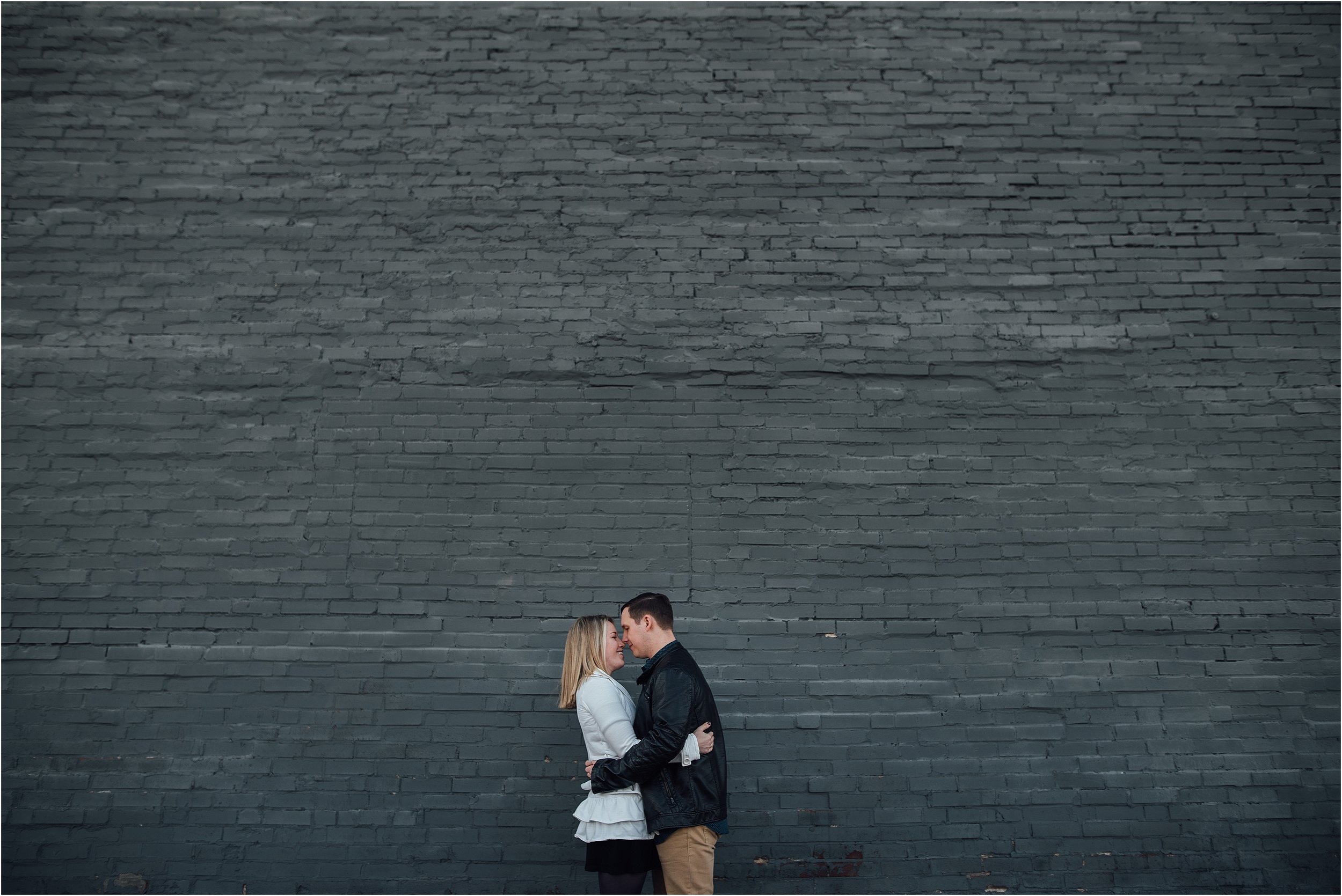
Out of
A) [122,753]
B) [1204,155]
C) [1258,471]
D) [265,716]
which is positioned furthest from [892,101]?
[122,753]

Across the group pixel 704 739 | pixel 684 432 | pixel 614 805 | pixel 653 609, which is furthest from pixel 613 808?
pixel 684 432

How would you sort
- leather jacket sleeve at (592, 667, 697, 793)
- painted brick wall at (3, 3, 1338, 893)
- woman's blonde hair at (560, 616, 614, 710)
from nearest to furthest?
leather jacket sleeve at (592, 667, 697, 793), woman's blonde hair at (560, 616, 614, 710), painted brick wall at (3, 3, 1338, 893)

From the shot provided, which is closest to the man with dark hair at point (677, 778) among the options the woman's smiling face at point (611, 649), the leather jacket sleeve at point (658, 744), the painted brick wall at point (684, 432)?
the leather jacket sleeve at point (658, 744)

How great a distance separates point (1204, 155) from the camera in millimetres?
5094

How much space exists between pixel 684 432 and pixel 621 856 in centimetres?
225

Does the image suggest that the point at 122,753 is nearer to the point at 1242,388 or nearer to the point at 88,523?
the point at 88,523

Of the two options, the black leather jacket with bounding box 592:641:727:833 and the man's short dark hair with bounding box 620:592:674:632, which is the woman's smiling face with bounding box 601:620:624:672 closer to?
the man's short dark hair with bounding box 620:592:674:632

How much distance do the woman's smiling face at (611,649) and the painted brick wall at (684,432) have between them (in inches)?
33.5

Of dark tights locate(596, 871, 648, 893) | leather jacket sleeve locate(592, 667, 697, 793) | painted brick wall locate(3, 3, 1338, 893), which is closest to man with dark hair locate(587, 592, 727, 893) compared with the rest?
leather jacket sleeve locate(592, 667, 697, 793)

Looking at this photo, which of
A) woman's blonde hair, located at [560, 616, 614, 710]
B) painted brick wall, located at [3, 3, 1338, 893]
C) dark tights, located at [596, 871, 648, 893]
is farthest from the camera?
painted brick wall, located at [3, 3, 1338, 893]

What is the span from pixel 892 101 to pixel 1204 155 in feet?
6.41

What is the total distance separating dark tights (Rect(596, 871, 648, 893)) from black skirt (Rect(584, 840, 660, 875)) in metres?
0.02

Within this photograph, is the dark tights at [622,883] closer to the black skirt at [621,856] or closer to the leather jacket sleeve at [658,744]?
the black skirt at [621,856]

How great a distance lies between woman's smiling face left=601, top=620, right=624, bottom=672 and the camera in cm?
363
